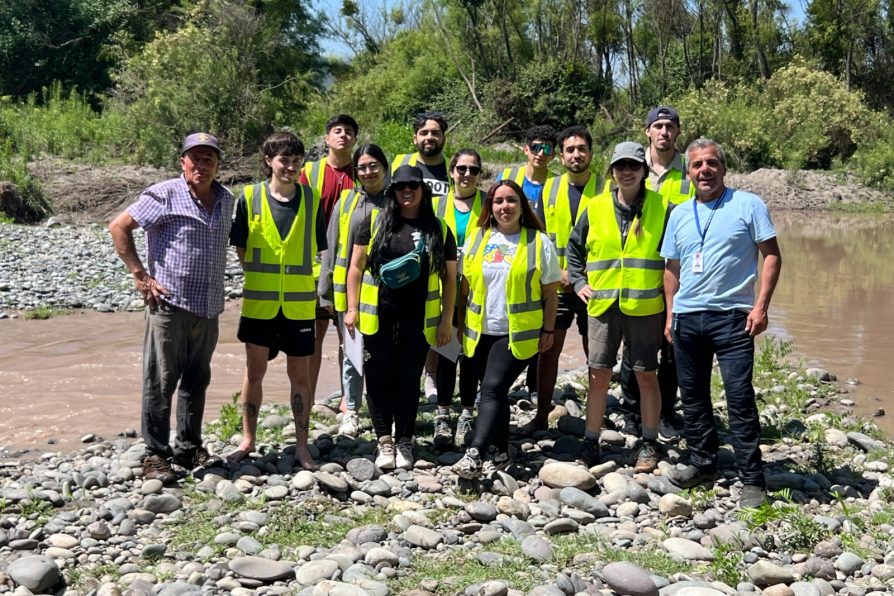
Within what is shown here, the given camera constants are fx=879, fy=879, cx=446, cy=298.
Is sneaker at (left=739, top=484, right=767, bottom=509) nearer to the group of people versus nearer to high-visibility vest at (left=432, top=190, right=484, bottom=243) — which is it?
the group of people

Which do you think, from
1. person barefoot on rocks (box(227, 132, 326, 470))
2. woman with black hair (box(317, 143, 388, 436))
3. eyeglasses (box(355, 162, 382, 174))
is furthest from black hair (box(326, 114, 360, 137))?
person barefoot on rocks (box(227, 132, 326, 470))

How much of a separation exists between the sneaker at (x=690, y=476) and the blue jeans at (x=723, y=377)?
4cm

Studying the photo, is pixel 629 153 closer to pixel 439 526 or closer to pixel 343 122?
pixel 343 122

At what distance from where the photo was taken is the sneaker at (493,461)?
529 cm

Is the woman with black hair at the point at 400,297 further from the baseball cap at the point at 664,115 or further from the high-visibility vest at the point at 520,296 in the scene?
the baseball cap at the point at 664,115

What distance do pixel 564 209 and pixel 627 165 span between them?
833 millimetres

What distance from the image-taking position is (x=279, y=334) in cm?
551

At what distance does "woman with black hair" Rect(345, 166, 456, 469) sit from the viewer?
5.49 meters

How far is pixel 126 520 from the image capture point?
4.67 m

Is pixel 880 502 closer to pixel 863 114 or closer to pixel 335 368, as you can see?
pixel 335 368

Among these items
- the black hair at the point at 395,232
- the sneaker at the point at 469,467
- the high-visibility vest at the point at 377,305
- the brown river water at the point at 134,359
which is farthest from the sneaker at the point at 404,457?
the brown river water at the point at 134,359

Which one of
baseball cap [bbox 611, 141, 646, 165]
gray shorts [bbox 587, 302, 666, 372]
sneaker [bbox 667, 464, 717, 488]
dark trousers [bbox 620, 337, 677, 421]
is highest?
baseball cap [bbox 611, 141, 646, 165]

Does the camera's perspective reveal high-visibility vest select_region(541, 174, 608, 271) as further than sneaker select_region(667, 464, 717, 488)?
Yes

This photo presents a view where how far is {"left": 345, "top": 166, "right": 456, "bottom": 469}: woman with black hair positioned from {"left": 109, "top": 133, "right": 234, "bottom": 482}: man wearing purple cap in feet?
2.92
